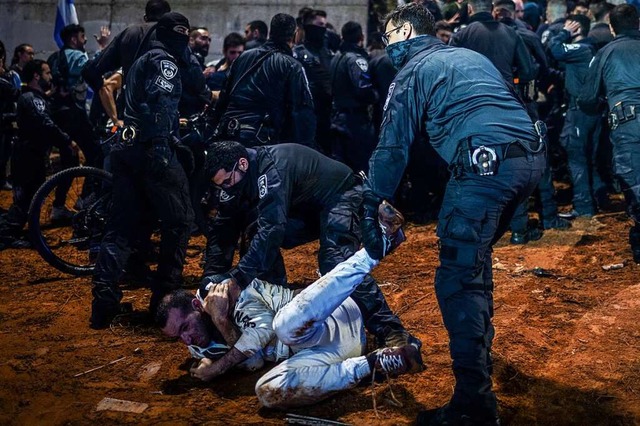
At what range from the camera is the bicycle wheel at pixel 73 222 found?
23.8 ft

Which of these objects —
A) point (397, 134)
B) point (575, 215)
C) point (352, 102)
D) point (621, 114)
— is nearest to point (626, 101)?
point (621, 114)

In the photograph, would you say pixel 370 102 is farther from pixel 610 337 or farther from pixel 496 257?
pixel 610 337

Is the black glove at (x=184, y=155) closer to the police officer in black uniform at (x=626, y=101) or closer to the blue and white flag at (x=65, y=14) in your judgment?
the police officer in black uniform at (x=626, y=101)

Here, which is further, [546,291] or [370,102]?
A: [370,102]

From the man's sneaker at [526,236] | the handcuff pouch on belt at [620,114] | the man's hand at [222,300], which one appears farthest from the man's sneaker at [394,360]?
the handcuff pouch on belt at [620,114]

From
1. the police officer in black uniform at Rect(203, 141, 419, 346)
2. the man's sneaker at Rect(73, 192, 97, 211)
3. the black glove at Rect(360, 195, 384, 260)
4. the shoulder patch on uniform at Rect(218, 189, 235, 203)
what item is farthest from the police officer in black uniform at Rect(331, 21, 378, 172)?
the black glove at Rect(360, 195, 384, 260)

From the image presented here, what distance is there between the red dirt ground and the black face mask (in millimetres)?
2969

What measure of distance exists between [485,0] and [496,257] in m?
2.80

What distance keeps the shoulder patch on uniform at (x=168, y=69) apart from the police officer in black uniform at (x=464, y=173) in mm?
2399

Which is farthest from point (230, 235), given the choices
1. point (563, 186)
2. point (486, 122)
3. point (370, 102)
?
point (563, 186)

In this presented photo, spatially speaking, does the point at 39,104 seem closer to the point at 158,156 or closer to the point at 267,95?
the point at 267,95

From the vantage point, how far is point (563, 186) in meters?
10.4

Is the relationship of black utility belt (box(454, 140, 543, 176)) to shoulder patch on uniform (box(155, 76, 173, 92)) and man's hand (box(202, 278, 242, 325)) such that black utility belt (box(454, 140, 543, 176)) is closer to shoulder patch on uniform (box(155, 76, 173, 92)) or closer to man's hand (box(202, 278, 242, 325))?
man's hand (box(202, 278, 242, 325))

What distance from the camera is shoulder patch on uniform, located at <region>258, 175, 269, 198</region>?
501 cm
